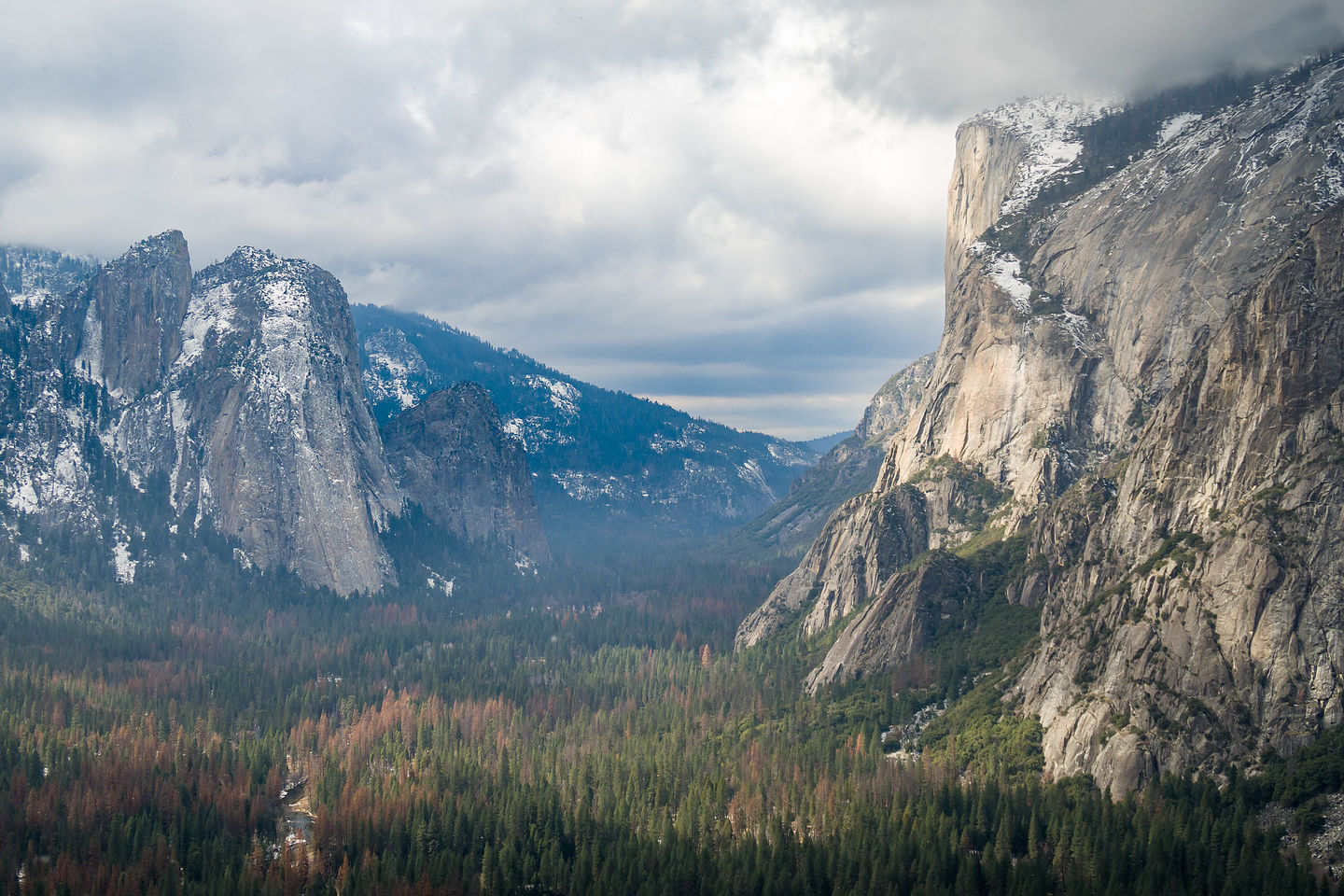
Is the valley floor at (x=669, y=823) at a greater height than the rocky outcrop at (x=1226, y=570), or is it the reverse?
the rocky outcrop at (x=1226, y=570)

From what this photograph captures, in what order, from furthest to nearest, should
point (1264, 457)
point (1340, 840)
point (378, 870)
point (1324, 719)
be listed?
point (1264, 457) < point (378, 870) < point (1324, 719) < point (1340, 840)

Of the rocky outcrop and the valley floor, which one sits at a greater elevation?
the rocky outcrop

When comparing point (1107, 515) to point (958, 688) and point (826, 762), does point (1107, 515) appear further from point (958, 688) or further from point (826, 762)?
point (826, 762)

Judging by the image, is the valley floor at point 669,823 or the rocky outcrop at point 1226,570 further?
the rocky outcrop at point 1226,570

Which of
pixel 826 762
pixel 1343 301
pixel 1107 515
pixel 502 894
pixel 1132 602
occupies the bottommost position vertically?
pixel 502 894

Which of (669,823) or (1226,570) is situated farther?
(669,823)

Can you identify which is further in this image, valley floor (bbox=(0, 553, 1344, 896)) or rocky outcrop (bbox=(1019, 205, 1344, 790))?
rocky outcrop (bbox=(1019, 205, 1344, 790))

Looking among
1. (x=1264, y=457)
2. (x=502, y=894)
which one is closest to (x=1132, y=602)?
(x=1264, y=457)

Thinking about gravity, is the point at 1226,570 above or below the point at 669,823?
above

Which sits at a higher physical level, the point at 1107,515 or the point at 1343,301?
the point at 1343,301

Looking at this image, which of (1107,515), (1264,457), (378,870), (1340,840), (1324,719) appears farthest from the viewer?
(1107,515)

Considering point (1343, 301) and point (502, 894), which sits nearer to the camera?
point (502, 894)
